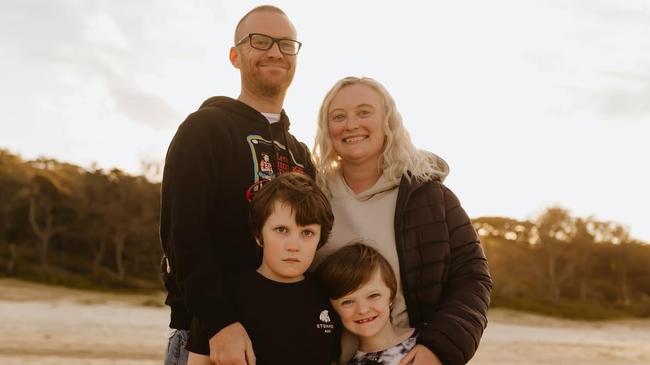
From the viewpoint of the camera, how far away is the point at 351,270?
303 cm

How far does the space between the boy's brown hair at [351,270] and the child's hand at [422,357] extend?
29cm

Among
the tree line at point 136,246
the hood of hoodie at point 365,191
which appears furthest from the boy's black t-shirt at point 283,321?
the tree line at point 136,246

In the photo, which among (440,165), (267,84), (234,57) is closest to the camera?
(440,165)

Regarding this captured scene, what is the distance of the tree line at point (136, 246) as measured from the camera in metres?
29.6

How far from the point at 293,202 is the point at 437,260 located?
29.2 inches

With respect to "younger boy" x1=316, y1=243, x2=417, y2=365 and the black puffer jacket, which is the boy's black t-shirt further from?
the black puffer jacket

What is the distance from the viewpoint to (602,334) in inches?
999

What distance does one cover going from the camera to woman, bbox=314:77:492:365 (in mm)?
3016

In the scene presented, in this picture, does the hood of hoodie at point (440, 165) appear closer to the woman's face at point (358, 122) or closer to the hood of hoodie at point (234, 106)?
the woman's face at point (358, 122)

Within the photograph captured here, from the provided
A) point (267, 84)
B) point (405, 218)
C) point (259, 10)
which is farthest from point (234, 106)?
point (405, 218)

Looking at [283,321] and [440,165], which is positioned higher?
[440,165]

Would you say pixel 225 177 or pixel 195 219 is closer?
pixel 195 219

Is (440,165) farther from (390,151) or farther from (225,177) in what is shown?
(225,177)

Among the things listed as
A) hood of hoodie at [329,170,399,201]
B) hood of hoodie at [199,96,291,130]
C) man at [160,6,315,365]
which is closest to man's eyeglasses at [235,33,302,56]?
man at [160,6,315,365]
